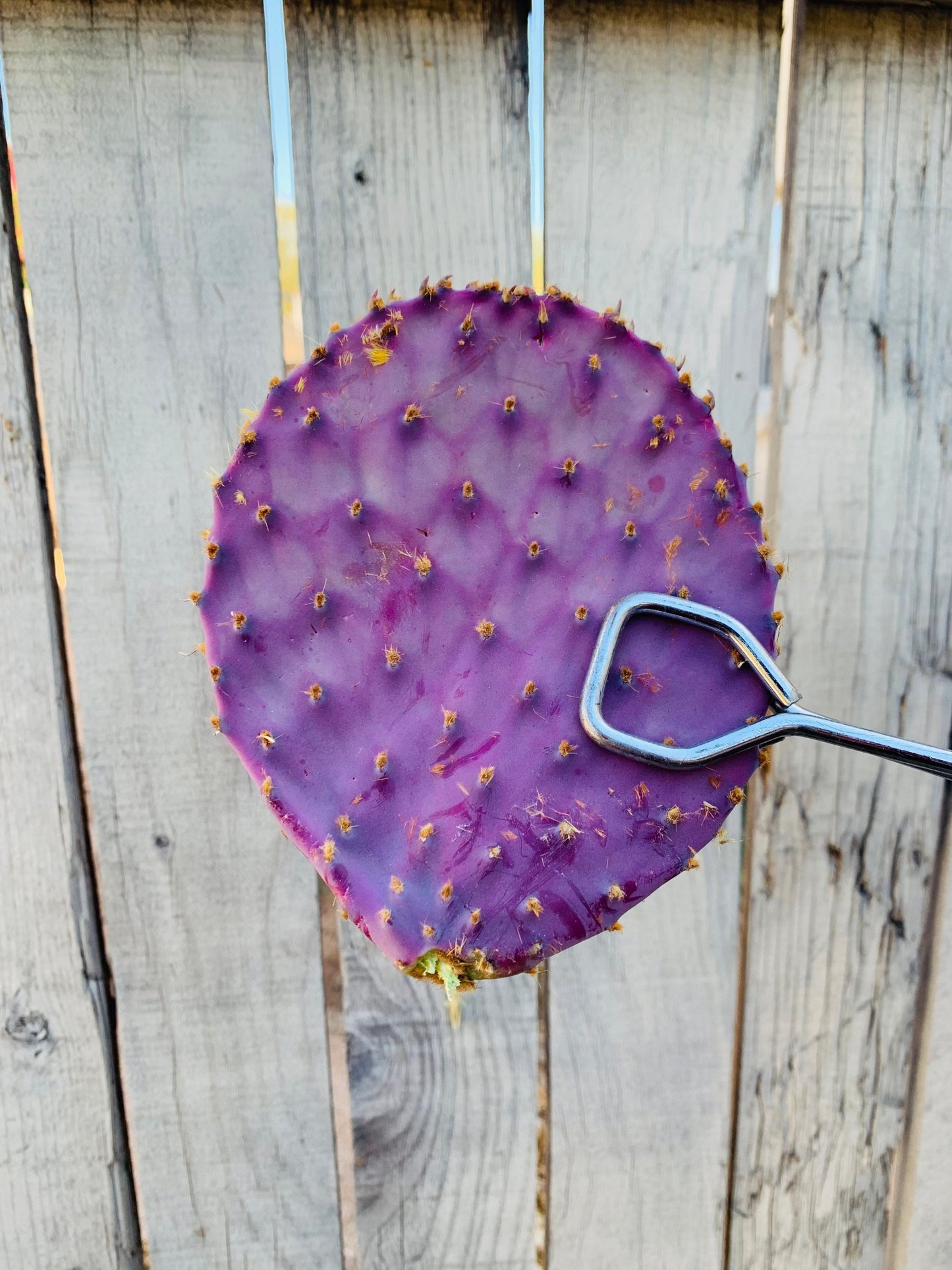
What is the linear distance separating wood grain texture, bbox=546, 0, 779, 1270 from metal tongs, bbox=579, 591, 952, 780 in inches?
12.2

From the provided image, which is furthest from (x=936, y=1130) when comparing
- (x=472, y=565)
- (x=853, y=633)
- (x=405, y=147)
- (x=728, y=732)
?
(x=405, y=147)

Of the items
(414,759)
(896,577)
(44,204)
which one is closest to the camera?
(414,759)

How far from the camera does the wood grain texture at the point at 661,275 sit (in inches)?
24.2

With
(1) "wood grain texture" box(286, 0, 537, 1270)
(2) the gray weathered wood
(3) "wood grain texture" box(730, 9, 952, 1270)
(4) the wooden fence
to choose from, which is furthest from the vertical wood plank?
(2) the gray weathered wood

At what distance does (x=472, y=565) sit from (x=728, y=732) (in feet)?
0.49

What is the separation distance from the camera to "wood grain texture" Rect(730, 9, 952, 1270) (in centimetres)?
64

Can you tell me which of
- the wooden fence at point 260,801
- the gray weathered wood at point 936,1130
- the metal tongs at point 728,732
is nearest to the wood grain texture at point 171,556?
the wooden fence at point 260,801

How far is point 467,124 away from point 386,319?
29 cm

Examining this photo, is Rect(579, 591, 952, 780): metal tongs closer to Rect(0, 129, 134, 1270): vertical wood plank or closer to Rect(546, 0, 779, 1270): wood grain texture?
Rect(546, 0, 779, 1270): wood grain texture

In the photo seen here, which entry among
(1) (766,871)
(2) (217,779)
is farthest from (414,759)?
(1) (766,871)

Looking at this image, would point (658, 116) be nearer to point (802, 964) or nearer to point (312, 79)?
point (312, 79)

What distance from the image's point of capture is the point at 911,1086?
80 centimetres

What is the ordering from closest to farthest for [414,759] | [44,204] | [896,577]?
[414,759]
[44,204]
[896,577]

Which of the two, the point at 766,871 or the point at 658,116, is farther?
the point at 766,871
